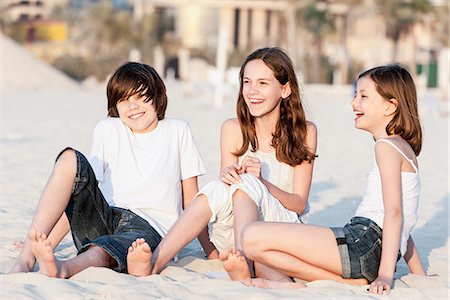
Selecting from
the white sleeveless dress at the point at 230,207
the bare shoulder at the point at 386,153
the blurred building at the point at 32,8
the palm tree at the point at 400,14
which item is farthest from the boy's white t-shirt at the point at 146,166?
the blurred building at the point at 32,8

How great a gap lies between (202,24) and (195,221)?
42.2m

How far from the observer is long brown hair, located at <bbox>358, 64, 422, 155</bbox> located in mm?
4199

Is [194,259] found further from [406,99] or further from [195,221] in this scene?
[406,99]

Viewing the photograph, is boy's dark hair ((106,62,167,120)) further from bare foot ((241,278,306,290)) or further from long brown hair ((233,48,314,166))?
bare foot ((241,278,306,290))

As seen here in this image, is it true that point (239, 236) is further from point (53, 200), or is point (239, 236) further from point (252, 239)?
point (53, 200)

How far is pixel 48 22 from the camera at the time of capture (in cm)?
5159

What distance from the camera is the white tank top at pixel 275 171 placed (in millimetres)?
4637

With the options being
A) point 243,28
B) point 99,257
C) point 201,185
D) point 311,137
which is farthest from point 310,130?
point 243,28

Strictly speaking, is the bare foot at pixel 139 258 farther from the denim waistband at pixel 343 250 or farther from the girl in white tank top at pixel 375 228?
the denim waistband at pixel 343 250

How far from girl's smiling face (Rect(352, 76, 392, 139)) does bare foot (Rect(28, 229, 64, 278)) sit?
5.13 feet

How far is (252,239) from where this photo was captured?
402 cm

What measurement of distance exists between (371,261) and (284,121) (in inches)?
38.6

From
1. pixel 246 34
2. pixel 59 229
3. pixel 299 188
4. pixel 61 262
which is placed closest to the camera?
pixel 61 262

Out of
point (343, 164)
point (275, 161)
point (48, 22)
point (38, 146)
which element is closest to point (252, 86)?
point (275, 161)
